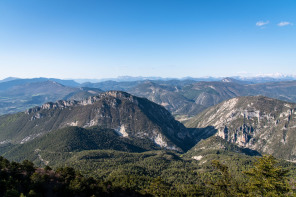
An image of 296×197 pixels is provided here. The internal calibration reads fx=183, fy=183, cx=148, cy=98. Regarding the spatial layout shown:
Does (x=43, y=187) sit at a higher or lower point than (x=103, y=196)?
higher

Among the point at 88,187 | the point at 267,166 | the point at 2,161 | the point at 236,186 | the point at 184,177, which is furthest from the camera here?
the point at 184,177

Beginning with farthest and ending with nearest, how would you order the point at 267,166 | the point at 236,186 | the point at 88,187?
the point at 88,187 < the point at 236,186 < the point at 267,166

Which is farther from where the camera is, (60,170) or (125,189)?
(125,189)

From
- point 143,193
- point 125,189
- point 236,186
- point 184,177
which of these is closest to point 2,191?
point 125,189

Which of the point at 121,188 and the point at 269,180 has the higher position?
the point at 269,180

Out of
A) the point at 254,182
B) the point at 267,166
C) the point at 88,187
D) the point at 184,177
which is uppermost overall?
the point at 267,166

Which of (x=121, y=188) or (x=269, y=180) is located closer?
(x=269, y=180)

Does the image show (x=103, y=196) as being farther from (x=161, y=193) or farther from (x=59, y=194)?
(x=161, y=193)

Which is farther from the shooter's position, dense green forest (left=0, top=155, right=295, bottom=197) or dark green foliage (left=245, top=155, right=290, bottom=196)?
dense green forest (left=0, top=155, right=295, bottom=197)

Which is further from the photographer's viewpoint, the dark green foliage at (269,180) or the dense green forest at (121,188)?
the dense green forest at (121,188)
